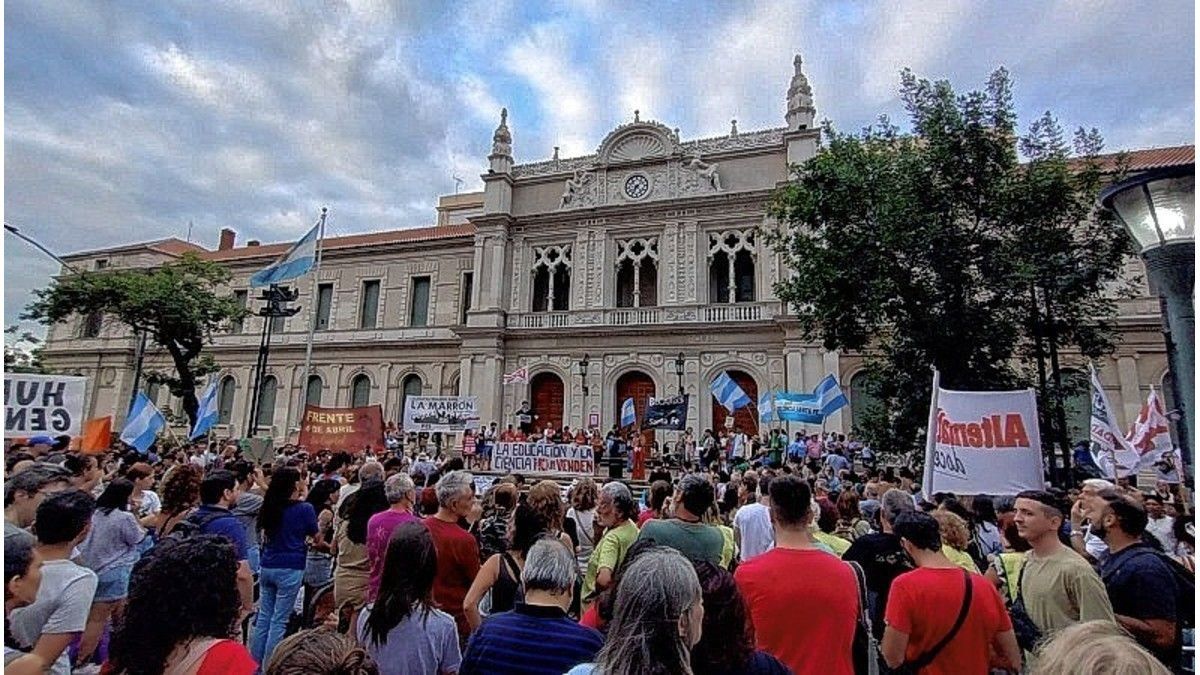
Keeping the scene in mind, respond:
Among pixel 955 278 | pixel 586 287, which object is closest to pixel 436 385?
pixel 586 287

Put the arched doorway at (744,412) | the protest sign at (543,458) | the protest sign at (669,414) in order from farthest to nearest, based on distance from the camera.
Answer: the arched doorway at (744,412) < the protest sign at (669,414) < the protest sign at (543,458)

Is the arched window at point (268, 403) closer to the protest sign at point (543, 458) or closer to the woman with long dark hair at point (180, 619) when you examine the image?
the protest sign at point (543, 458)

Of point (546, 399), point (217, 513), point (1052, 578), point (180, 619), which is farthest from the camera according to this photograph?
point (546, 399)

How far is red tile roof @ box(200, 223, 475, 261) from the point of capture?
97.6 feet

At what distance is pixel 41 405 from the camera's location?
8.34 metres

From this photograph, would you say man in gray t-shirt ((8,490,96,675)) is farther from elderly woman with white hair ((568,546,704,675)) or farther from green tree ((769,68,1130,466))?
green tree ((769,68,1130,466))

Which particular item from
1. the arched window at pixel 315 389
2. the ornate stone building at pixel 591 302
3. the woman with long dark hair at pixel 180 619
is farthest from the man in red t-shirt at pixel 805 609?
the arched window at pixel 315 389

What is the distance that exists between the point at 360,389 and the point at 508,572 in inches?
1099

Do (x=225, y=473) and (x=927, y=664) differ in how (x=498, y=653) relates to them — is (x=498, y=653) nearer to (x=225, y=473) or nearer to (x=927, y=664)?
(x=927, y=664)

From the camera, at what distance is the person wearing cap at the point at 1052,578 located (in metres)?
3.32

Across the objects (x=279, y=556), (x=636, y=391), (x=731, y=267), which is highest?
(x=731, y=267)

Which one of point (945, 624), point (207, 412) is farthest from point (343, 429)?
point (945, 624)

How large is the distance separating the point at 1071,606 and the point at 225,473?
218 inches

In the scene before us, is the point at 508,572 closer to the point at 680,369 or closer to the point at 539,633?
the point at 539,633
